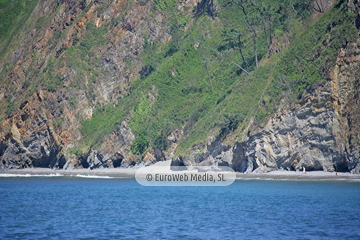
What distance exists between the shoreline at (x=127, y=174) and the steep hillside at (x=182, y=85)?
124 cm

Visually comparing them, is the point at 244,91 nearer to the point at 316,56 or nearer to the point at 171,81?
the point at 316,56

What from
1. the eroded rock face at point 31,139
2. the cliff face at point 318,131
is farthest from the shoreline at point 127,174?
the eroded rock face at point 31,139

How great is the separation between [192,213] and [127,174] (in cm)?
3991

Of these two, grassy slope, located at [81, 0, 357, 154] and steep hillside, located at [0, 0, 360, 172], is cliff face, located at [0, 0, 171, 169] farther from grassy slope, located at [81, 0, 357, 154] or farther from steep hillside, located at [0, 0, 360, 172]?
grassy slope, located at [81, 0, 357, 154]

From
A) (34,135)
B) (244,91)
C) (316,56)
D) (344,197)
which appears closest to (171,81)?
(244,91)

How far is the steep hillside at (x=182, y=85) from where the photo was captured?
5031 centimetres

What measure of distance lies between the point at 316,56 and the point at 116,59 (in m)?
46.0

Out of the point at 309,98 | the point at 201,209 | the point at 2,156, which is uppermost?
the point at 309,98

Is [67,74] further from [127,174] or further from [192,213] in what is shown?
[192,213]

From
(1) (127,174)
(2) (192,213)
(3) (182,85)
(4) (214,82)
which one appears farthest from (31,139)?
(2) (192,213)

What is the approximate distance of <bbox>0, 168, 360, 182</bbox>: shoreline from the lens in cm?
4681

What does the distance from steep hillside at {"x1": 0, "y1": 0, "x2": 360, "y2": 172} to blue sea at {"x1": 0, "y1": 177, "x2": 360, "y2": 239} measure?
8.25 meters

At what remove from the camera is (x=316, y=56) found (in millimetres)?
53781

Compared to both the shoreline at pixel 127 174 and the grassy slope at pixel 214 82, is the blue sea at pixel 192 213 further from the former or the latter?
the grassy slope at pixel 214 82
